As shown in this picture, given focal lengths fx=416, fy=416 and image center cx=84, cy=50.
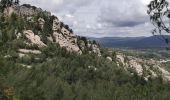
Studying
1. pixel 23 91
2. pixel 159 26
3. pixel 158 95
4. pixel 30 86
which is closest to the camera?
pixel 159 26

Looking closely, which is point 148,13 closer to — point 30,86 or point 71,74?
point 30,86

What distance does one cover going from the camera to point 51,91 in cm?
8000

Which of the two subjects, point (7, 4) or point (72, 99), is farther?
point (72, 99)

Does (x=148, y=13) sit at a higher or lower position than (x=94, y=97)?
higher

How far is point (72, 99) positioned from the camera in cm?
8925

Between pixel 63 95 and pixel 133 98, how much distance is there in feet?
124

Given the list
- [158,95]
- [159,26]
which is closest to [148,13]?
[159,26]

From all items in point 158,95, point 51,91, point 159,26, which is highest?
point 159,26

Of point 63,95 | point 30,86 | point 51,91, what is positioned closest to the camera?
point 30,86

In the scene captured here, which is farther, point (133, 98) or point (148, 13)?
point (133, 98)

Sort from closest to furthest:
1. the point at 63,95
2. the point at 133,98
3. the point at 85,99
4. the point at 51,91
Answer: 1. the point at 51,91
2. the point at 63,95
3. the point at 85,99
4. the point at 133,98

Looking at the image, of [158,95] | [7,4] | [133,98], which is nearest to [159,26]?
[7,4]

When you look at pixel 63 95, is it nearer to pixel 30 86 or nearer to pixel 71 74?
pixel 30 86

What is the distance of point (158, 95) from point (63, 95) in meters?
50.1
